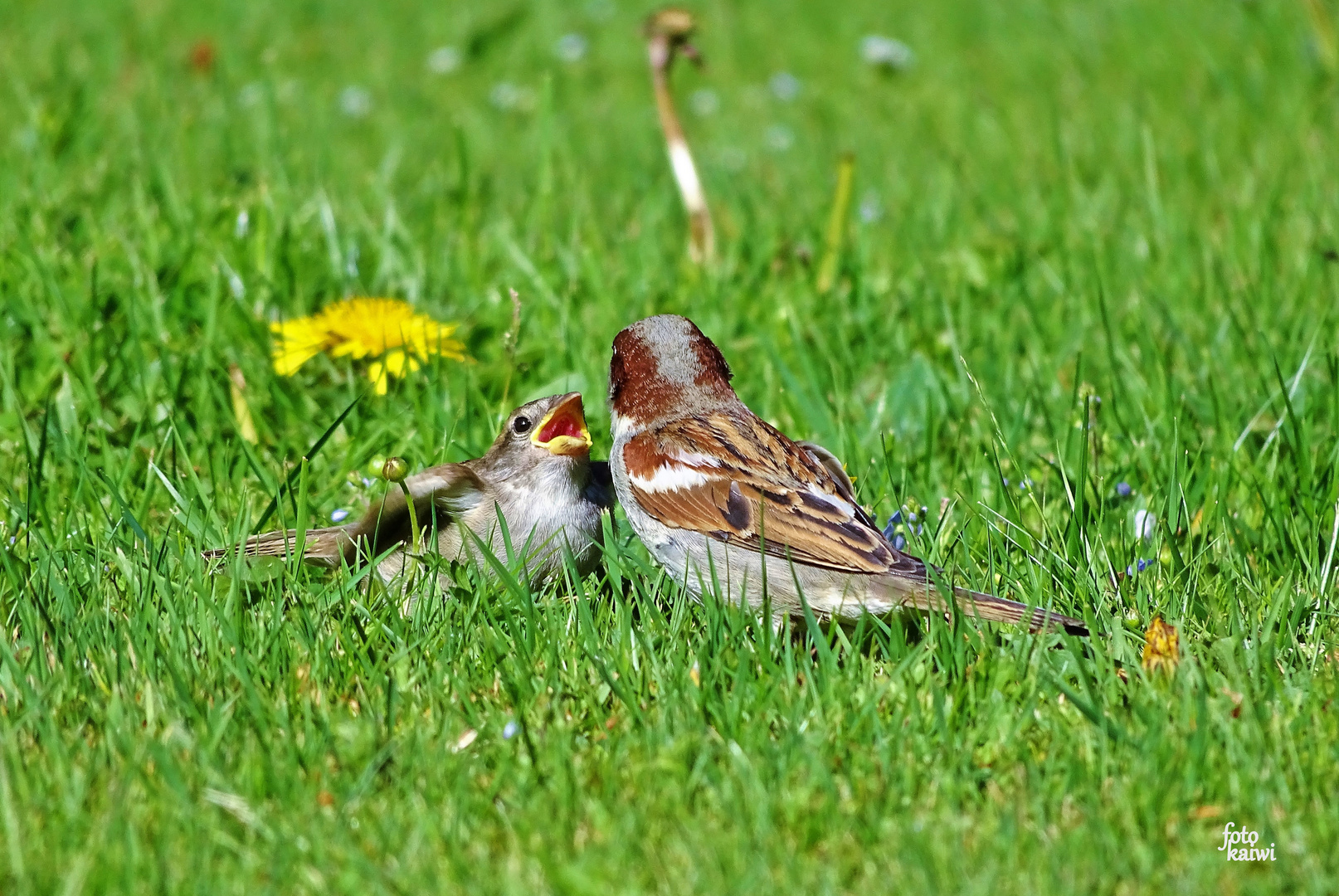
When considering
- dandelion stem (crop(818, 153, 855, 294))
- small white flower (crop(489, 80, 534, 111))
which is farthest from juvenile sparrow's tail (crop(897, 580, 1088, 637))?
small white flower (crop(489, 80, 534, 111))

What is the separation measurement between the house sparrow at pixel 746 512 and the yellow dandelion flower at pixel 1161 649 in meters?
0.17

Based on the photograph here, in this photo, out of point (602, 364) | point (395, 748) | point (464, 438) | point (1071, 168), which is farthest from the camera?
point (1071, 168)

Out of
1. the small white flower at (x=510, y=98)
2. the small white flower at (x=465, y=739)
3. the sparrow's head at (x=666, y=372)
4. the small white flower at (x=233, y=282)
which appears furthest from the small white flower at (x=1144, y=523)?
the small white flower at (x=510, y=98)

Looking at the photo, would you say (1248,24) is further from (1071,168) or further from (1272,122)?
(1071,168)

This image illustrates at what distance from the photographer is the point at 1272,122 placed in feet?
28.9

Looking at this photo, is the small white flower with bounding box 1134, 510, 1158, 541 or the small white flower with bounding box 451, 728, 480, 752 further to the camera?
the small white flower with bounding box 1134, 510, 1158, 541

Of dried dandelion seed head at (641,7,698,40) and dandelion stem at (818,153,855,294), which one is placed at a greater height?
dried dandelion seed head at (641,7,698,40)

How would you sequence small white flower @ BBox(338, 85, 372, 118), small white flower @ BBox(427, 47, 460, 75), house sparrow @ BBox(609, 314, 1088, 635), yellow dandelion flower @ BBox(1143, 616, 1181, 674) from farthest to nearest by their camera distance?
small white flower @ BBox(427, 47, 460, 75), small white flower @ BBox(338, 85, 372, 118), house sparrow @ BBox(609, 314, 1088, 635), yellow dandelion flower @ BBox(1143, 616, 1181, 674)

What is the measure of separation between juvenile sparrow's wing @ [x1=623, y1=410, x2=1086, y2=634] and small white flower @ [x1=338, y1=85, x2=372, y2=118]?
18.3 ft

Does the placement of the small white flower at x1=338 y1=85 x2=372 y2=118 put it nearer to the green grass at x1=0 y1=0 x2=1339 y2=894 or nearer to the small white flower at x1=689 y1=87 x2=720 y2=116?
the green grass at x1=0 y1=0 x2=1339 y2=894

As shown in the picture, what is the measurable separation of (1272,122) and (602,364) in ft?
16.7

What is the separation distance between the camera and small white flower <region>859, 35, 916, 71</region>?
1031cm

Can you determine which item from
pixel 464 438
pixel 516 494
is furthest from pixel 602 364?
pixel 516 494

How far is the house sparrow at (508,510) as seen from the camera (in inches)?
172
